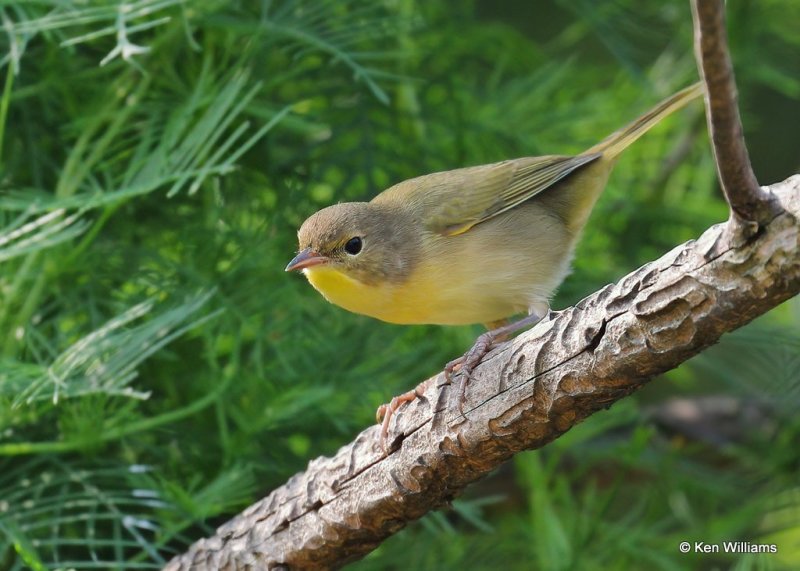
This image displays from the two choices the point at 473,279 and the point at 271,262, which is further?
the point at 271,262

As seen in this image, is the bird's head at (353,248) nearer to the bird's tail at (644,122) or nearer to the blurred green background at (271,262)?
the blurred green background at (271,262)

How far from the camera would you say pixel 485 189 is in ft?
8.81

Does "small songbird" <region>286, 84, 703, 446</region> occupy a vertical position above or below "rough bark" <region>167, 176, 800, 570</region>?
above

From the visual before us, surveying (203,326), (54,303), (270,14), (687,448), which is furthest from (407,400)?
(687,448)

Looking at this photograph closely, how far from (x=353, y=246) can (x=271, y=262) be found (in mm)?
418

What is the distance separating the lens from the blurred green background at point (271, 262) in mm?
2430

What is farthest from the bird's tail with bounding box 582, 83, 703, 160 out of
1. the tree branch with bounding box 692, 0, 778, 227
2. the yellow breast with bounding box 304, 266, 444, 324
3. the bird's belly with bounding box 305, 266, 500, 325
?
the tree branch with bounding box 692, 0, 778, 227

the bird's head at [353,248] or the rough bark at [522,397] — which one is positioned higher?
the bird's head at [353,248]

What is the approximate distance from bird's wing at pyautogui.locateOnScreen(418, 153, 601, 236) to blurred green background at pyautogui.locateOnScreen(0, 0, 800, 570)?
35 cm

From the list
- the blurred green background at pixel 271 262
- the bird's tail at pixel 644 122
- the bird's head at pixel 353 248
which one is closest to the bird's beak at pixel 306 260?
the bird's head at pixel 353 248

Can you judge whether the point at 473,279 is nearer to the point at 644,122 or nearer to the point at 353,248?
the point at 353,248

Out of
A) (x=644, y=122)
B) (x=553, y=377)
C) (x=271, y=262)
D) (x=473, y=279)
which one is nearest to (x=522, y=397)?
(x=553, y=377)

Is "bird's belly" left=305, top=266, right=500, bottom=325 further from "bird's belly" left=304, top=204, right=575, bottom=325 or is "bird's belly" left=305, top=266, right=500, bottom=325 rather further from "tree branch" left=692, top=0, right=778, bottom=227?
"tree branch" left=692, top=0, right=778, bottom=227

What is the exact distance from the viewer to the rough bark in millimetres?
1338
